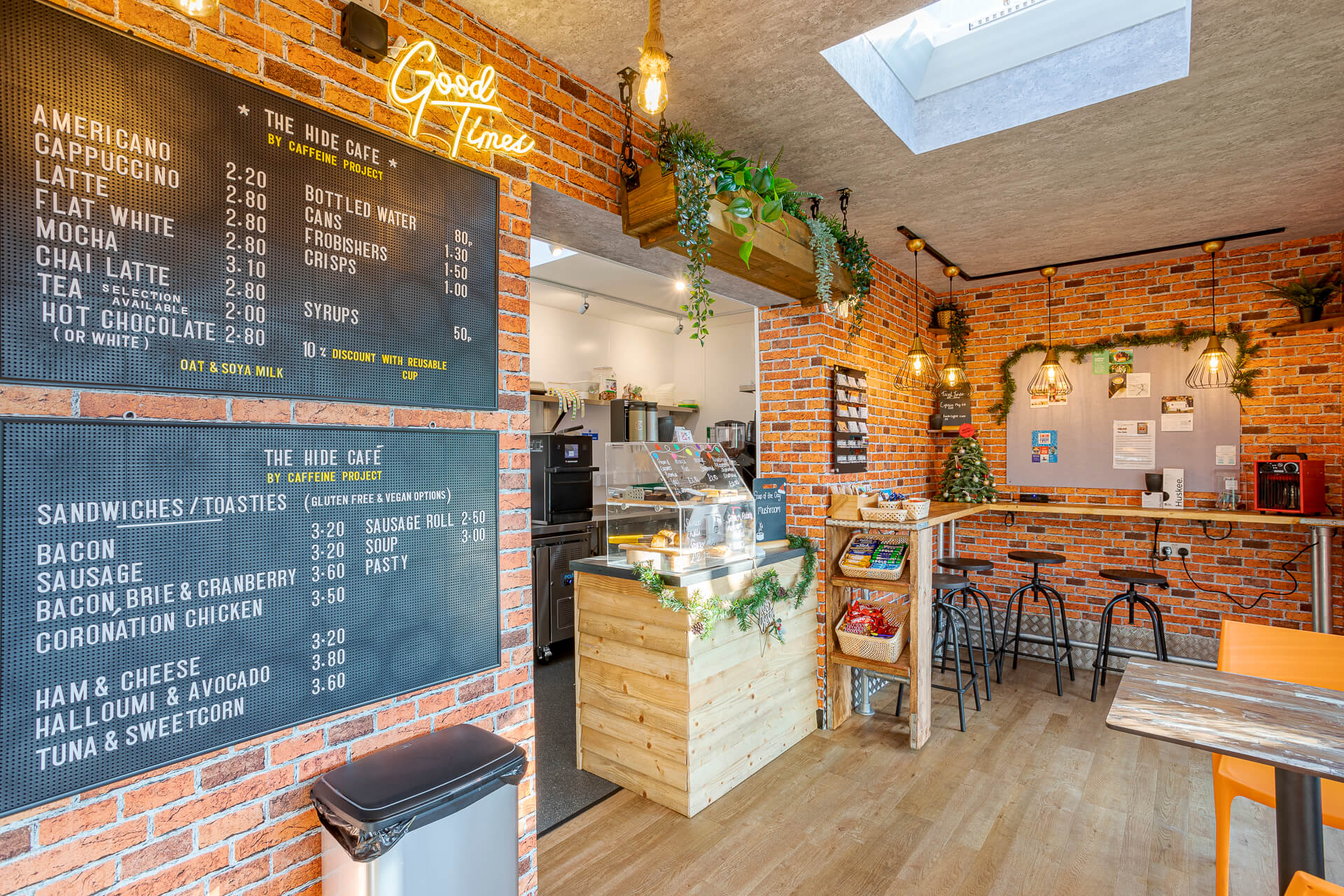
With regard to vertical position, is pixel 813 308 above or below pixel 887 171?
below

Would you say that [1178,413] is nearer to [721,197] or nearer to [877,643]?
[877,643]

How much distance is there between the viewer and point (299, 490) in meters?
1.64

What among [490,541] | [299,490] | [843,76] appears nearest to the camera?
[299,490]

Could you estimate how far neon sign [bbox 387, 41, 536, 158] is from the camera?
1.77 metres

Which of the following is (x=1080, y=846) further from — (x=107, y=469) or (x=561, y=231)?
(x=107, y=469)

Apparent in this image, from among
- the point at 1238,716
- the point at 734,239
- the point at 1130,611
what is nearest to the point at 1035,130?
the point at 734,239

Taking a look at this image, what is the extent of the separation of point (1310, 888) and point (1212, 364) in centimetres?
444

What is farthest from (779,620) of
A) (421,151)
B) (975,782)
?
(421,151)

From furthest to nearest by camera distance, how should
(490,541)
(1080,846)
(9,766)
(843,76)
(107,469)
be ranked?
(1080,846) → (843,76) → (490,541) → (107,469) → (9,766)

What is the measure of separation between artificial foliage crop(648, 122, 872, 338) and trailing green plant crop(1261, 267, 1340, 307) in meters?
3.20

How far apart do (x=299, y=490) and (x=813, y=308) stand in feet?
9.69

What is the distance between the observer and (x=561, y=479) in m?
5.23

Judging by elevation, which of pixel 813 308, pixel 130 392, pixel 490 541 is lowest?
pixel 490 541

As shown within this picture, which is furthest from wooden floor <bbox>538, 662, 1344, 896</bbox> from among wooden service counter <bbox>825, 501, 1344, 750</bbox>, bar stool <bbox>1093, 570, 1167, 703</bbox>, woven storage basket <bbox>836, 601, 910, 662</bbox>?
bar stool <bbox>1093, 570, 1167, 703</bbox>
